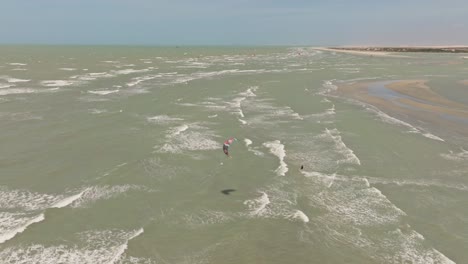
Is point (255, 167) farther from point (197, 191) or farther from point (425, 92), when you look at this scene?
point (425, 92)

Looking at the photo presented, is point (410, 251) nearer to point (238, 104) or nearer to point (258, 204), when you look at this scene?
point (258, 204)

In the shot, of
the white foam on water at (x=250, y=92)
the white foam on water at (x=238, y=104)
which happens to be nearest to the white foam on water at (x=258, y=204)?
the white foam on water at (x=238, y=104)

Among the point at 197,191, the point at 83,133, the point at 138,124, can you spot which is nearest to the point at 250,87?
the point at 138,124

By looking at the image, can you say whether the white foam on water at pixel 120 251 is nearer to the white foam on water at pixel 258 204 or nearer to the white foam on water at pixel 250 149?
the white foam on water at pixel 258 204

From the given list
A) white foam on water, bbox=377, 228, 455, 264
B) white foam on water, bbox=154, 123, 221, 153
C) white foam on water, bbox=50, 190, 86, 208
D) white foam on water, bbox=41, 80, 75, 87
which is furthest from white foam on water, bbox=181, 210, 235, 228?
white foam on water, bbox=41, 80, 75, 87

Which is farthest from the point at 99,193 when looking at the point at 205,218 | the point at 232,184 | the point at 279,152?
the point at 279,152

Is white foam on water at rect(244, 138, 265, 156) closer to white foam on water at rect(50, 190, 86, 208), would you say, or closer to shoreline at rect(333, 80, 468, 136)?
white foam on water at rect(50, 190, 86, 208)
